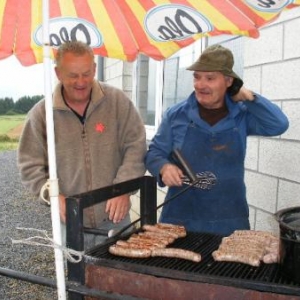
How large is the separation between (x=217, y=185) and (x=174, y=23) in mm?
1126

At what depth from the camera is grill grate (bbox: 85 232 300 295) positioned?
1.78 metres

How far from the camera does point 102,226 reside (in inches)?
121

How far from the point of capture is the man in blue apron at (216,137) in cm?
280

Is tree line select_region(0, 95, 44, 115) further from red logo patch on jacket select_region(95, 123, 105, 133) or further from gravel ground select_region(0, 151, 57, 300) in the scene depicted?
red logo patch on jacket select_region(95, 123, 105, 133)

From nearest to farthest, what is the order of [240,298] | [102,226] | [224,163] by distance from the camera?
[240,298]
[224,163]
[102,226]

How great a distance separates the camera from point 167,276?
1.90m

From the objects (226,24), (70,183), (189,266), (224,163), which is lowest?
(189,266)

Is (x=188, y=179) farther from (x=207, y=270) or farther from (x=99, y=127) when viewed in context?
(x=99, y=127)

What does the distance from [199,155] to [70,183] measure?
A: 36.3 inches

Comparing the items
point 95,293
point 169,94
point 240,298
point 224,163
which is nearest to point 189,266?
point 240,298

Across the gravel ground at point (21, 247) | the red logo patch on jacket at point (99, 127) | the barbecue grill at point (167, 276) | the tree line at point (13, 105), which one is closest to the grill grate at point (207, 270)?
the barbecue grill at point (167, 276)

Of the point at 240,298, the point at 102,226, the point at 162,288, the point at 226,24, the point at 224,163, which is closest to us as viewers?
the point at 240,298

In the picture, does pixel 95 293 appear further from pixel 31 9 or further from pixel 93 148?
pixel 31 9

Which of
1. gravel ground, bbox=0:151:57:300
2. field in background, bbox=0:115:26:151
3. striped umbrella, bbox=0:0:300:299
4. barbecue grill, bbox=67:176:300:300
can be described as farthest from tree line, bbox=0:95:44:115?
barbecue grill, bbox=67:176:300:300
